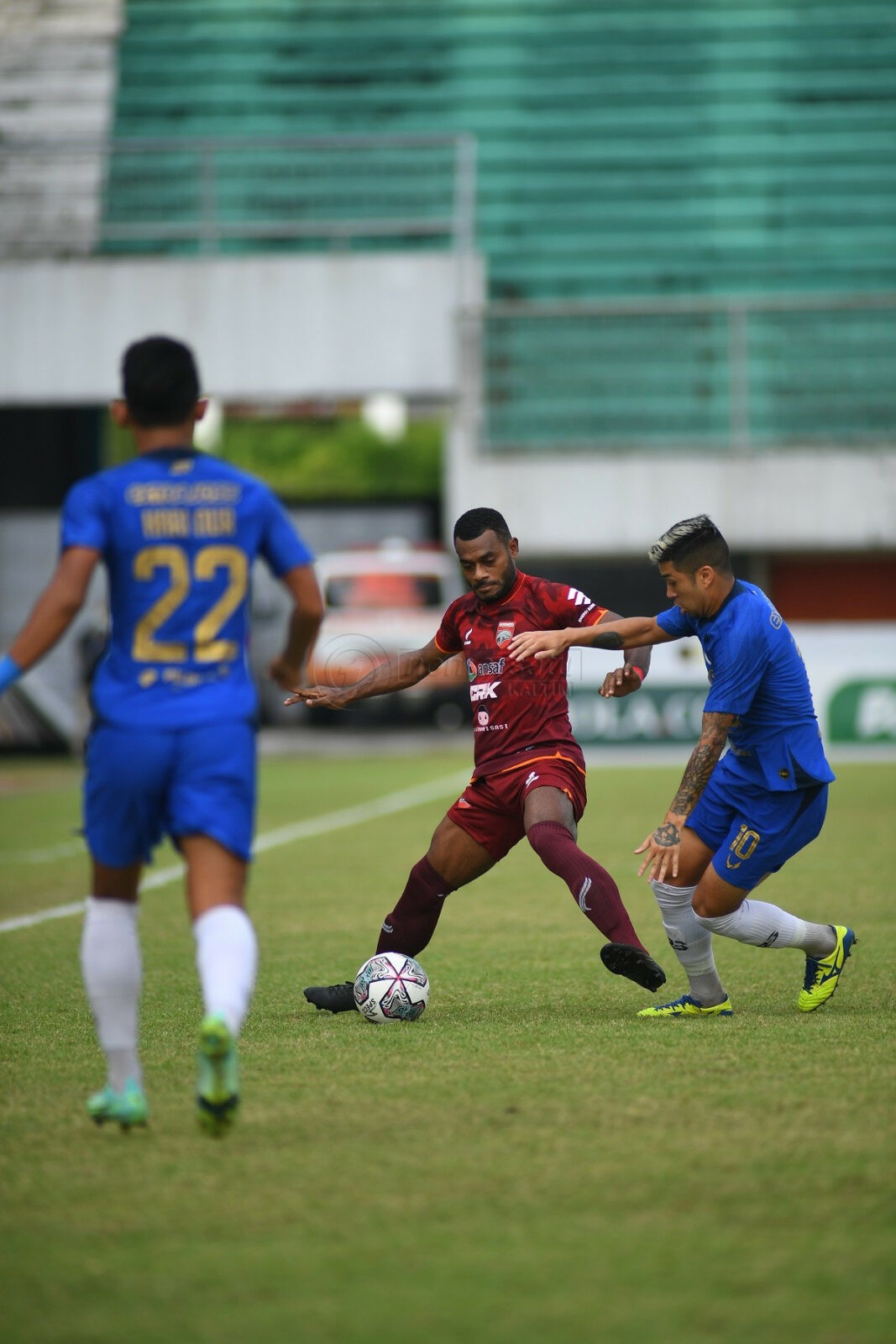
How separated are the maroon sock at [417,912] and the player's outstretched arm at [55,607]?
2411mm

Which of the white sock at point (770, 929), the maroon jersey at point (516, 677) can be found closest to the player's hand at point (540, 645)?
the maroon jersey at point (516, 677)

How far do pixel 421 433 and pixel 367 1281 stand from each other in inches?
2506

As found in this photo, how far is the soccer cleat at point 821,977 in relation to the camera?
20.6 feet

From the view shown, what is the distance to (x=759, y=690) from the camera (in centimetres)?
605

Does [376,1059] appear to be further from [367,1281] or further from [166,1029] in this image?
[367,1281]

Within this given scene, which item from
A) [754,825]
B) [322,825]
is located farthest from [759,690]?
[322,825]

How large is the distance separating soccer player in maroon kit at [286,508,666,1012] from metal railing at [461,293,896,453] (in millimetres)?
17663

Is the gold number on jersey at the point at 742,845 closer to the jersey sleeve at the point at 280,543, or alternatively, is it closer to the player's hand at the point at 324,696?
the player's hand at the point at 324,696

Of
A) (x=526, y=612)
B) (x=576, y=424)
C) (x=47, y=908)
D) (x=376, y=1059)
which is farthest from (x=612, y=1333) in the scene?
(x=576, y=424)

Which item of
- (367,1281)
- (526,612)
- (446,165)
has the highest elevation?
(446,165)

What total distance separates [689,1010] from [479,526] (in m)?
1.90

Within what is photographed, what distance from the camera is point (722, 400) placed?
24031mm

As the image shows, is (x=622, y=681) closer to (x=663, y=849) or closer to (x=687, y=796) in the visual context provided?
(x=687, y=796)

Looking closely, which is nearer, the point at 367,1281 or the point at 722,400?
the point at 367,1281
